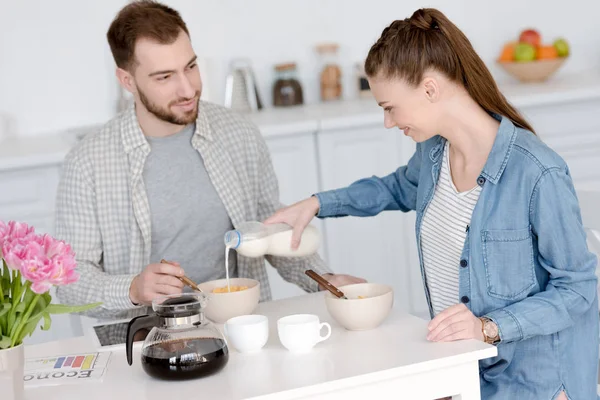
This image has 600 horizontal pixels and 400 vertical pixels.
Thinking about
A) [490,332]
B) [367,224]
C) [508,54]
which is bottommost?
[367,224]

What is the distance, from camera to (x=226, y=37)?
4047 mm

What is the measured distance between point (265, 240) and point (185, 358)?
0.50 m

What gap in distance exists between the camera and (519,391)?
5.75ft

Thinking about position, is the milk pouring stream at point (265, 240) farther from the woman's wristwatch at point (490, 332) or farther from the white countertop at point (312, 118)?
the white countertop at point (312, 118)

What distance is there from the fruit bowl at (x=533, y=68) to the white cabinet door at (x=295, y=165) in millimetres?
1044

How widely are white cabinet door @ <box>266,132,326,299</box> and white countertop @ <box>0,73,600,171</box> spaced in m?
0.04

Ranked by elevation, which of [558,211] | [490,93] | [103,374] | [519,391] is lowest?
[519,391]

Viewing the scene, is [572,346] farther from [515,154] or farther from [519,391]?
[515,154]

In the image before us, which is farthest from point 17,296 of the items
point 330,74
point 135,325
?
point 330,74

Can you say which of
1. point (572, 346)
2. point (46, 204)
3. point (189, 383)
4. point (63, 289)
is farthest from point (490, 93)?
point (46, 204)

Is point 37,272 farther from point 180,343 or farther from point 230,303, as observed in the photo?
point 230,303

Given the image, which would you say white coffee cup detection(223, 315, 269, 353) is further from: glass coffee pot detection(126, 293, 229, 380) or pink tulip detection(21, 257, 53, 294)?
pink tulip detection(21, 257, 53, 294)

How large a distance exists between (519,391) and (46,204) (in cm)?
209

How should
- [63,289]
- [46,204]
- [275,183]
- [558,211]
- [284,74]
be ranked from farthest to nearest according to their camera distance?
[284,74] → [46,204] → [275,183] → [63,289] → [558,211]
